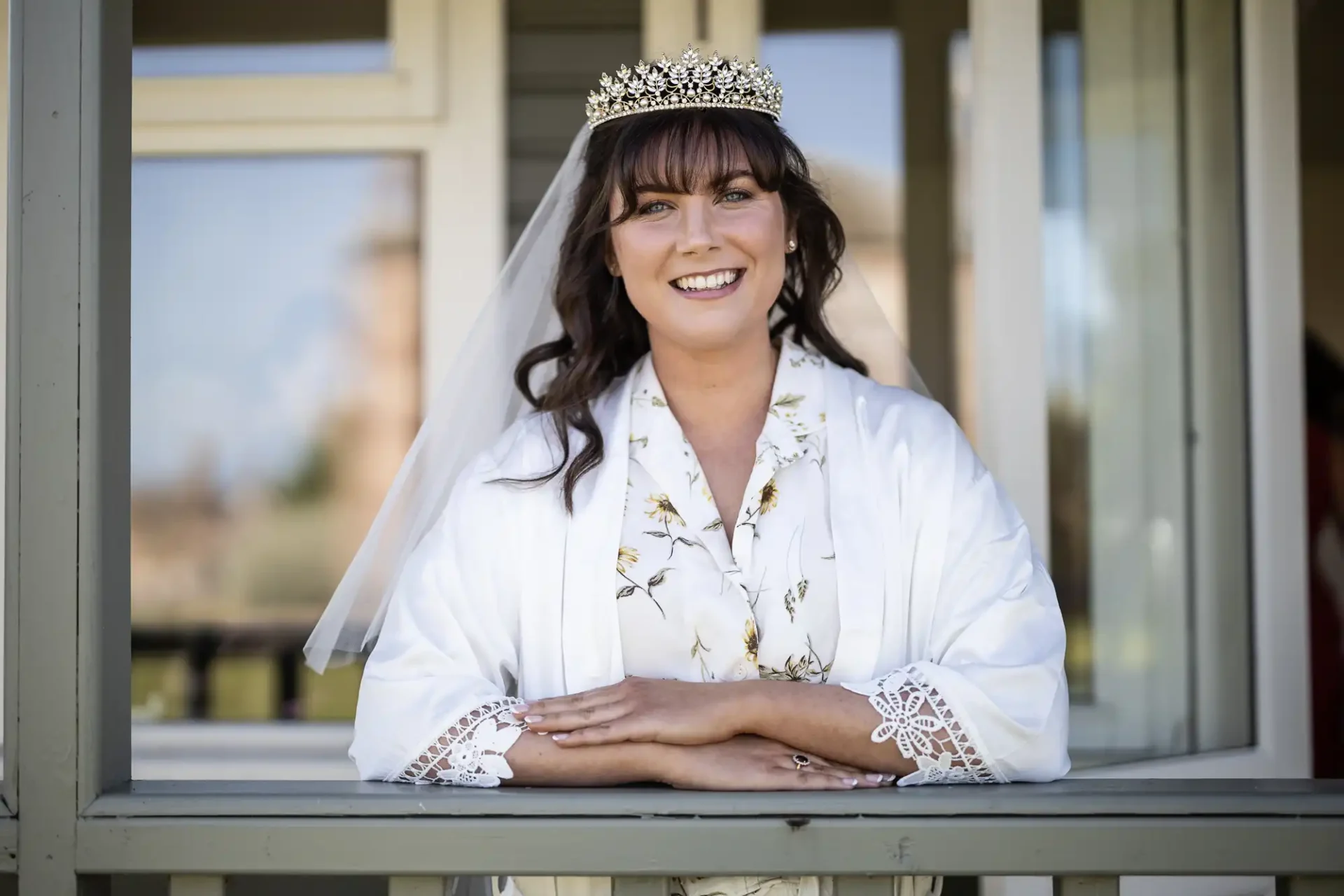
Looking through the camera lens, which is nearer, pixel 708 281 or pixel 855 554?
pixel 855 554

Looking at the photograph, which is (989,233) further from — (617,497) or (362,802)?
(362,802)

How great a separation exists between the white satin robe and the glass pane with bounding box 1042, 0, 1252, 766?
102cm

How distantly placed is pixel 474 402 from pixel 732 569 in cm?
61

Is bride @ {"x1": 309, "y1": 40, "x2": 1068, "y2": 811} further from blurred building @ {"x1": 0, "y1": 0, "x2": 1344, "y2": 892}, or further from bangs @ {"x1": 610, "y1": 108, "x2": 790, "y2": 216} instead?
blurred building @ {"x1": 0, "y1": 0, "x2": 1344, "y2": 892}

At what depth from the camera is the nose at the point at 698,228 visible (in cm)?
198

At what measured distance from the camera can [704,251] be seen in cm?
199

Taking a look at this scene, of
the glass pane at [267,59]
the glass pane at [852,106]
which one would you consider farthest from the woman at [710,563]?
the glass pane at [852,106]

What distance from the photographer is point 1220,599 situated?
2891 millimetres

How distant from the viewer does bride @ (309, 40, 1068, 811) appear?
172 centimetres

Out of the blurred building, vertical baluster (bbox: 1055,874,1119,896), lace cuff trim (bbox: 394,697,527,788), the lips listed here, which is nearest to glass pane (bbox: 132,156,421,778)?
the blurred building

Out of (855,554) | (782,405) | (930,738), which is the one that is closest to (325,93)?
(782,405)

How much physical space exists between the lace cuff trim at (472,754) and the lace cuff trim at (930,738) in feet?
1.61

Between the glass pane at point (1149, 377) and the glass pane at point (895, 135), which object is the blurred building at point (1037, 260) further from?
the glass pane at point (895, 135)

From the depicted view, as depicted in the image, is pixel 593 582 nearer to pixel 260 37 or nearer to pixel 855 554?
pixel 855 554
